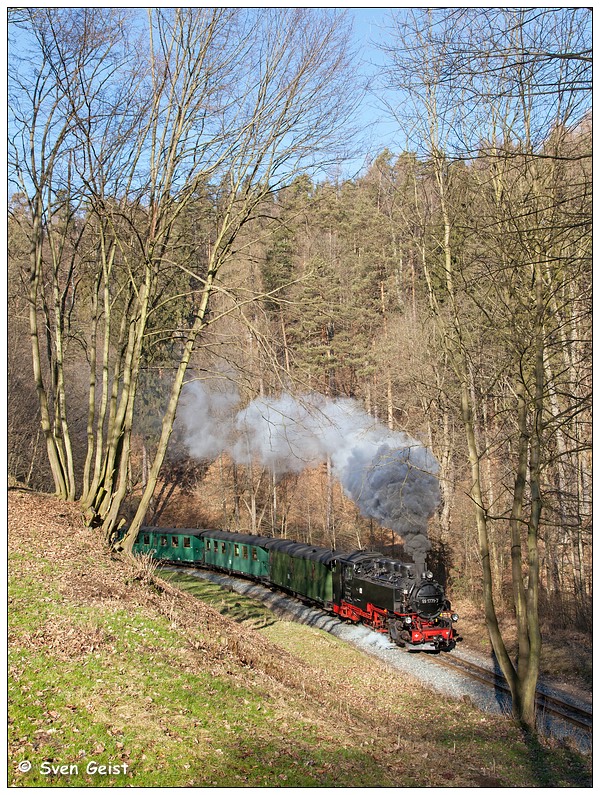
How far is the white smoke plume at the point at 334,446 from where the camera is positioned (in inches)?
769

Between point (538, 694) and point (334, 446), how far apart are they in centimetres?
1831

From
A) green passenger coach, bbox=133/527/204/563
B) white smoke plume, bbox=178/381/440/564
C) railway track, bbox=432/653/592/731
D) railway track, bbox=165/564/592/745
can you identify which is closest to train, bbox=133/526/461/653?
railway track, bbox=165/564/592/745

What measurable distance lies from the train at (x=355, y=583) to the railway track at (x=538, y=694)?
36.2 inches

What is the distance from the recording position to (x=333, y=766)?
732cm

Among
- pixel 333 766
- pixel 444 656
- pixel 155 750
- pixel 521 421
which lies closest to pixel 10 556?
pixel 155 750

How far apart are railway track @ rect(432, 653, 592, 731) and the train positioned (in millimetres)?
921

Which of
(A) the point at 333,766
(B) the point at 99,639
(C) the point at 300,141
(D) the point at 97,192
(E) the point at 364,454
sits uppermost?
(C) the point at 300,141

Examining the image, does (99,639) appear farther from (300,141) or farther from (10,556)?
(300,141)

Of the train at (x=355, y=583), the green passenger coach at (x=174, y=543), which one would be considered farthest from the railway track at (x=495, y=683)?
the green passenger coach at (x=174, y=543)

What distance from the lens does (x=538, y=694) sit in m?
14.0

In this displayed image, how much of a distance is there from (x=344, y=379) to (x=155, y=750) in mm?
30748

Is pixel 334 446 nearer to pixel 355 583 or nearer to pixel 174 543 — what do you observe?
pixel 174 543

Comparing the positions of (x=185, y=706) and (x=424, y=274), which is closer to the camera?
(x=185, y=706)

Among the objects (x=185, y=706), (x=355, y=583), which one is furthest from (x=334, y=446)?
(x=185, y=706)
